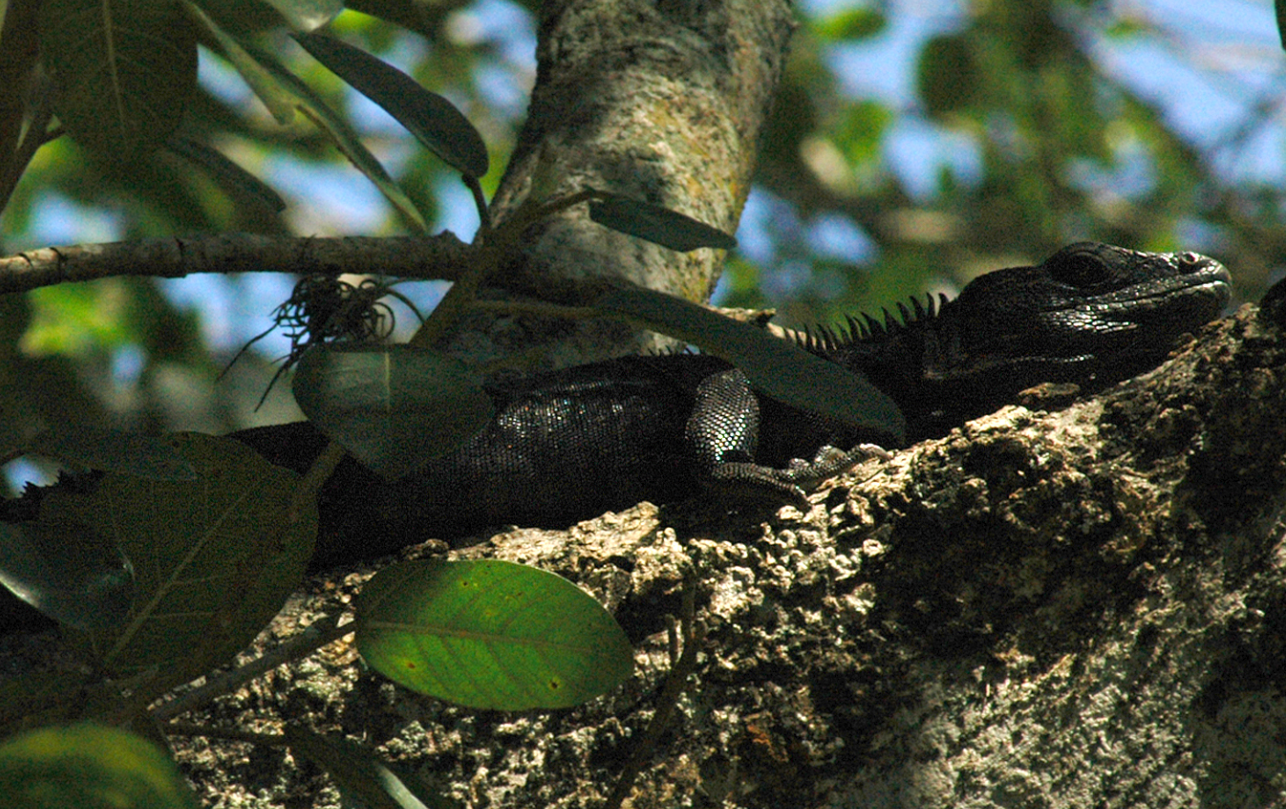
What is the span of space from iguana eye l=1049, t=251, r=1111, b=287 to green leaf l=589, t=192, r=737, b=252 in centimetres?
236

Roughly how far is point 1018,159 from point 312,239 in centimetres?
813

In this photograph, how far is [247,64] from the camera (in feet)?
8.71

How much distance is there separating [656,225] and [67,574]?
3.79ft

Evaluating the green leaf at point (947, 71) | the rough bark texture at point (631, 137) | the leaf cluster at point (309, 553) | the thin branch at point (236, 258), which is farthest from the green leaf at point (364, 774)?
the green leaf at point (947, 71)

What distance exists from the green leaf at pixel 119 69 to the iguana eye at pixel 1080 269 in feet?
9.49

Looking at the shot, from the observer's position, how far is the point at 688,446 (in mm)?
3695

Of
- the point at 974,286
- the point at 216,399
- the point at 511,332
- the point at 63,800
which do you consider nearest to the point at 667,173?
the point at 511,332

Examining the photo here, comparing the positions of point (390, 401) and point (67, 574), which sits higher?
point (390, 401)

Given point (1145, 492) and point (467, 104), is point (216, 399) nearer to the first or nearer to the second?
point (1145, 492)

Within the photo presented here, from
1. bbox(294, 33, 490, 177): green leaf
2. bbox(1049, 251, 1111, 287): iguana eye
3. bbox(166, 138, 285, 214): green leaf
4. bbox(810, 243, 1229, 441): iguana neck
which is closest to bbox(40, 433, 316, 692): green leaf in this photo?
bbox(294, 33, 490, 177): green leaf

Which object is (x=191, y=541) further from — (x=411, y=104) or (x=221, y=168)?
(x=221, y=168)

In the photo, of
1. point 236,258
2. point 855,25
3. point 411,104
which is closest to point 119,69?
point 411,104

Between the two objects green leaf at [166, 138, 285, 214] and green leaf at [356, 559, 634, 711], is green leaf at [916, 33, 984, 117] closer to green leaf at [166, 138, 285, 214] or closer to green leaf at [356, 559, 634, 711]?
green leaf at [166, 138, 285, 214]

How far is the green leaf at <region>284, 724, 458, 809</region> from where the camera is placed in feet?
5.83
